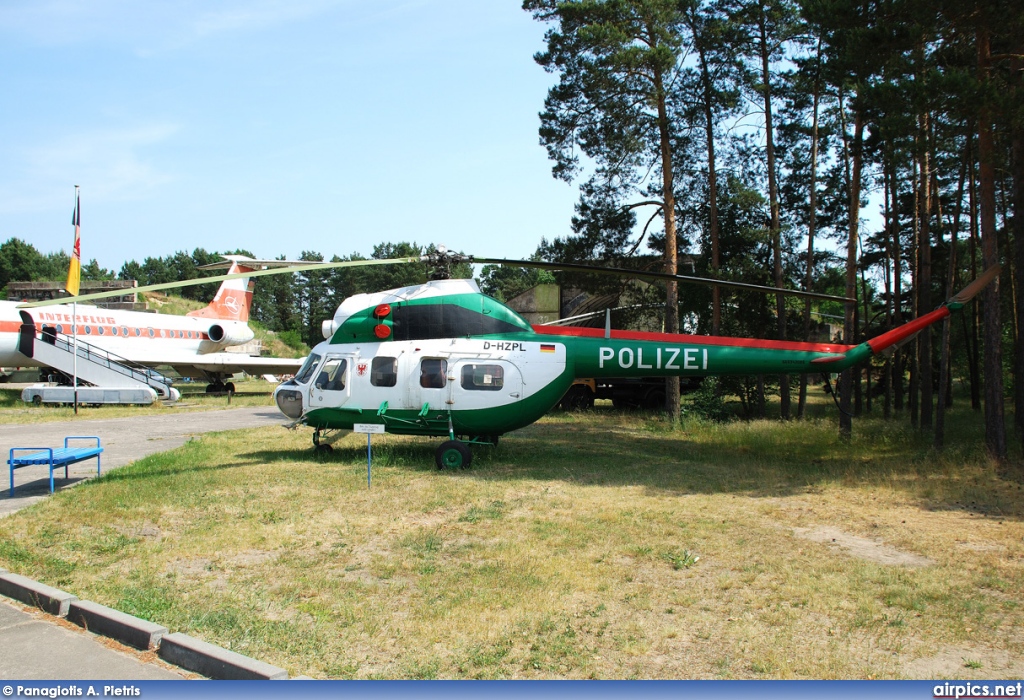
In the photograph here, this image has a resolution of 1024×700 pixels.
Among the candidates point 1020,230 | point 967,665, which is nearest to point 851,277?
point 1020,230

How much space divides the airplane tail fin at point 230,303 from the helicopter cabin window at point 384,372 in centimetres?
2385

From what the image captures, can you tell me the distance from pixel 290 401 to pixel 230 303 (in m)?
23.7

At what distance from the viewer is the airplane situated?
992 inches

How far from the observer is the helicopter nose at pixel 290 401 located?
40.4 ft

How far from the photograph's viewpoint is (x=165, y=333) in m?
29.6

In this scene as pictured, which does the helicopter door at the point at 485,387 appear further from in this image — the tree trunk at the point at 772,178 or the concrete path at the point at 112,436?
the tree trunk at the point at 772,178

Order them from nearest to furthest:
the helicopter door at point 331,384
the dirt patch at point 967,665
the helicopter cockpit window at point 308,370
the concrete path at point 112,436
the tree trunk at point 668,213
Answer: the dirt patch at point 967,665, the concrete path at point 112,436, the helicopter door at point 331,384, the helicopter cockpit window at point 308,370, the tree trunk at point 668,213

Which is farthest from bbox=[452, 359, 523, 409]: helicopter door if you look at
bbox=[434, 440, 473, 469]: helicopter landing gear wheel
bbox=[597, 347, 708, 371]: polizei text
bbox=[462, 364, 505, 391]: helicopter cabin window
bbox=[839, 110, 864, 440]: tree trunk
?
bbox=[839, 110, 864, 440]: tree trunk

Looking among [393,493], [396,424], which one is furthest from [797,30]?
[393,493]

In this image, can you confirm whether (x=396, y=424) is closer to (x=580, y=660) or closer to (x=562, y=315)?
(x=580, y=660)

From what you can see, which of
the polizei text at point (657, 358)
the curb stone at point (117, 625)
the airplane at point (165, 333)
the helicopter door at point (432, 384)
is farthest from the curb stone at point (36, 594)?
the airplane at point (165, 333)

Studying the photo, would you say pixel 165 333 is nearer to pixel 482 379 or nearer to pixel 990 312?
pixel 482 379

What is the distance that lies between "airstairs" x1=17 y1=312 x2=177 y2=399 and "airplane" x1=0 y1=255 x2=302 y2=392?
248mm

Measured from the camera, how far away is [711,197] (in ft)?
70.3
